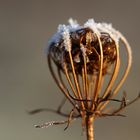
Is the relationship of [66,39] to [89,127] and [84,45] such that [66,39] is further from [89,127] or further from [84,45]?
[89,127]

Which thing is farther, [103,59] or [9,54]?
[9,54]

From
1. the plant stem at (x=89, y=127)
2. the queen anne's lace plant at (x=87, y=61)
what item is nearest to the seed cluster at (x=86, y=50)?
the queen anne's lace plant at (x=87, y=61)

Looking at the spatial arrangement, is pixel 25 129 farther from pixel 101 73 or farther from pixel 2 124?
pixel 101 73

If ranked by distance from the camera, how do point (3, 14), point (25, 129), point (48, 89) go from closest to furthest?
point (25, 129), point (48, 89), point (3, 14)

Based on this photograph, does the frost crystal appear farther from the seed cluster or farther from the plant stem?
the plant stem

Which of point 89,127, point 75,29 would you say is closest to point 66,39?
point 75,29

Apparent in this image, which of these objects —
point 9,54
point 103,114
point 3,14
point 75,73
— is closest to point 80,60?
point 75,73

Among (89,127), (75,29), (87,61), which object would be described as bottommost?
(89,127)
